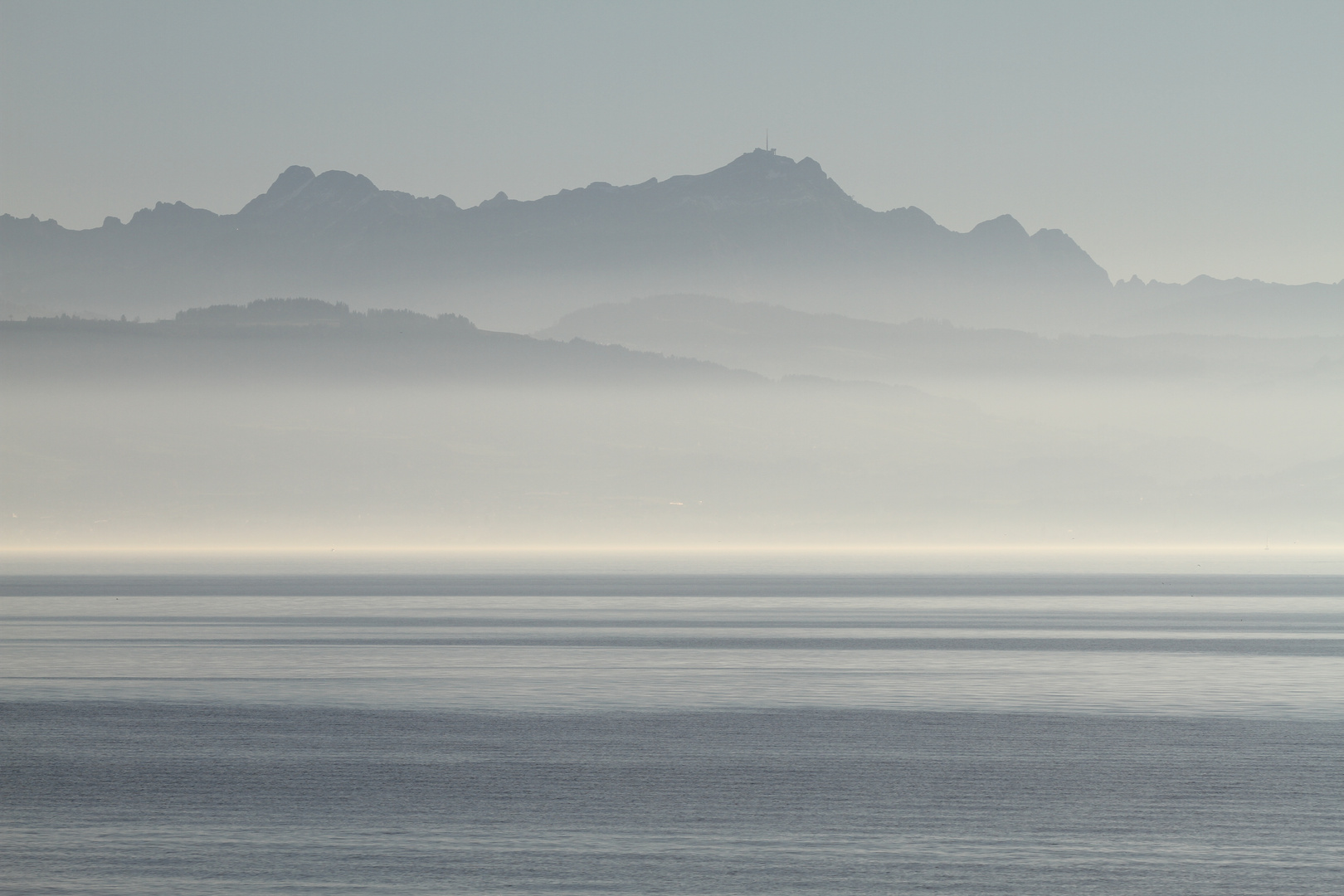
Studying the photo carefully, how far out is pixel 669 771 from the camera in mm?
40188

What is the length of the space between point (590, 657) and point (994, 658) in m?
22.0

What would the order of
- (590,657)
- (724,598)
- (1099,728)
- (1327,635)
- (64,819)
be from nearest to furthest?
1. (64,819)
2. (1099,728)
3. (590,657)
4. (1327,635)
5. (724,598)

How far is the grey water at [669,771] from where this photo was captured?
28156 millimetres

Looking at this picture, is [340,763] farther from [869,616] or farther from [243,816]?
[869,616]

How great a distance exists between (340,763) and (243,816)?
26.9 feet

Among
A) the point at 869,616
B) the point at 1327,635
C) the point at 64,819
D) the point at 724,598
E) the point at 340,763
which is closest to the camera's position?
the point at 64,819

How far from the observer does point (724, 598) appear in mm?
195875

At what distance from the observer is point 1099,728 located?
50312 mm

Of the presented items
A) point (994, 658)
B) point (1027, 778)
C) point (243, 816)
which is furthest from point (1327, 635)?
point (243, 816)

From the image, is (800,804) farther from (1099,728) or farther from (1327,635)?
(1327,635)

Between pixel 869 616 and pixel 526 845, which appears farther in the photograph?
pixel 869 616

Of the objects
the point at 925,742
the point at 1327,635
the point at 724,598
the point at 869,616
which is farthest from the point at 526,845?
the point at 724,598

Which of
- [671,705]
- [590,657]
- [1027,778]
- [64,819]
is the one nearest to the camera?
[64,819]

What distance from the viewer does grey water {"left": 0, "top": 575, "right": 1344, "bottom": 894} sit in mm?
28156
